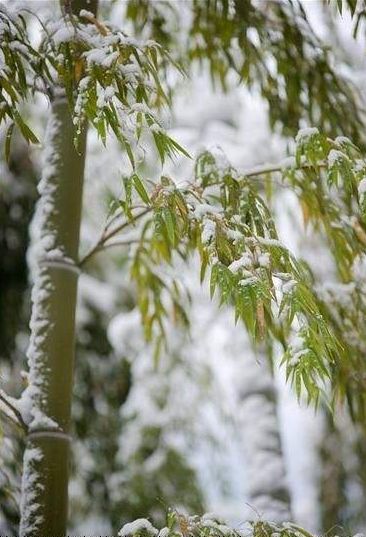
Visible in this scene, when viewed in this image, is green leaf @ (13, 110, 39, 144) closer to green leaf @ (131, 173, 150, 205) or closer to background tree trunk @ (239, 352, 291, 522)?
green leaf @ (131, 173, 150, 205)

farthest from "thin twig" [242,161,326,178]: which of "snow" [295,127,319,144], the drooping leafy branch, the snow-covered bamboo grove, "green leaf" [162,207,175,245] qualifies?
the snow-covered bamboo grove

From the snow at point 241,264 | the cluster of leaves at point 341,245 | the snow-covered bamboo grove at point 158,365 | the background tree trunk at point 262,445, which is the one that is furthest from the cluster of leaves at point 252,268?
the snow-covered bamboo grove at point 158,365

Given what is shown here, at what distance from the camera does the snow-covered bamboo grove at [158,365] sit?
3637 mm

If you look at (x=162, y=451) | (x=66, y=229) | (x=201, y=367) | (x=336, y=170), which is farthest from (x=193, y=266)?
(x=336, y=170)

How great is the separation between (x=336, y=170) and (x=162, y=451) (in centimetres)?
302

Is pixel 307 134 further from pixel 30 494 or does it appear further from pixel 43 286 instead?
pixel 30 494

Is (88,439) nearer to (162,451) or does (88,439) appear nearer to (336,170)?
(162,451)

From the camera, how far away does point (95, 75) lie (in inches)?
57.2

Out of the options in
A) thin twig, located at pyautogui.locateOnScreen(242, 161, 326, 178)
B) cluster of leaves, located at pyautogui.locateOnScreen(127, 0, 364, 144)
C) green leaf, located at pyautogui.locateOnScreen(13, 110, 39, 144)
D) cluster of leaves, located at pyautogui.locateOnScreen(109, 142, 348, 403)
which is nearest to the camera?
cluster of leaves, located at pyautogui.locateOnScreen(109, 142, 348, 403)

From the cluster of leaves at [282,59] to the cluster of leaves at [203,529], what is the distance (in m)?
1.28

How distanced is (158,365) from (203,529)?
285 cm

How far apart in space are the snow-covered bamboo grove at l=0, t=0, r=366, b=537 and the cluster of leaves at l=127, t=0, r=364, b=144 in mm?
625

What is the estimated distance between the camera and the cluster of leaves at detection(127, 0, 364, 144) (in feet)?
7.54

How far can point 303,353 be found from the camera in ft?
4.54
